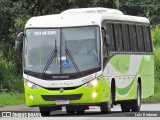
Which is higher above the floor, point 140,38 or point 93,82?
point 140,38

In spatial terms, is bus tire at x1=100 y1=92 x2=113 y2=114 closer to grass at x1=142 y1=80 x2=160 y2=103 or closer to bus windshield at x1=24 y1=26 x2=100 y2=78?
bus windshield at x1=24 y1=26 x2=100 y2=78

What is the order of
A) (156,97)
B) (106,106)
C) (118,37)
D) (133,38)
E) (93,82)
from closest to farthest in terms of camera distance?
(93,82) < (106,106) < (118,37) < (133,38) < (156,97)

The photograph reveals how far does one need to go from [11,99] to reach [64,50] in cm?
898

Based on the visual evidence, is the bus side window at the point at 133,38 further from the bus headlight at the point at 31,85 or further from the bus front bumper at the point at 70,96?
the bus headlight at the point at 31,85

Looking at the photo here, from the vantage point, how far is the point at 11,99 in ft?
105

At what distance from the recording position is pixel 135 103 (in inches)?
1080

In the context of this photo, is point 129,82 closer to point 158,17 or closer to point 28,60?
point 28,60

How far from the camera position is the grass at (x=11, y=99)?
101ft

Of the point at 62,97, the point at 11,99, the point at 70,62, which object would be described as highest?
the point at 70,62

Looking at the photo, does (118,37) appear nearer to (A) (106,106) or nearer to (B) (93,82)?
(A) (106,106)

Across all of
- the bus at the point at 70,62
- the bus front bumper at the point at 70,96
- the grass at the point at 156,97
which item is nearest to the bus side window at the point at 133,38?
the bus at the point at 70,62

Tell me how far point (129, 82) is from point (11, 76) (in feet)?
35.6

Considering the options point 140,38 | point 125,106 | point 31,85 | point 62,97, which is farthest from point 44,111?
point 140,38

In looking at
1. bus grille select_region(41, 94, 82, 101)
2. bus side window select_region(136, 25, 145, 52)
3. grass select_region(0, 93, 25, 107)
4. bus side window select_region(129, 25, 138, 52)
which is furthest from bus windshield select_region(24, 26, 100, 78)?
grass select_region(0, 93, 25, 107)
